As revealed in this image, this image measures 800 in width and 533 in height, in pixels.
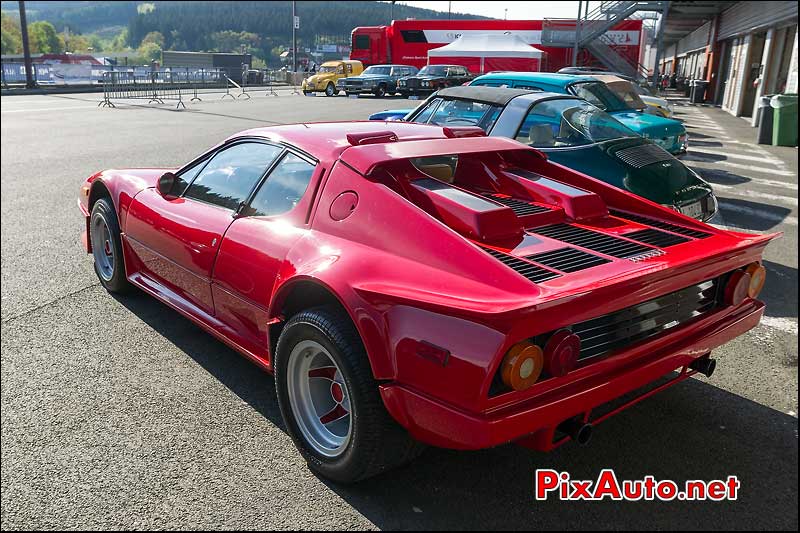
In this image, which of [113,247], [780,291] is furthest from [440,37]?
[113,247]

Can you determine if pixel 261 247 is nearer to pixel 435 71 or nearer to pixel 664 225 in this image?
pixel 664 225

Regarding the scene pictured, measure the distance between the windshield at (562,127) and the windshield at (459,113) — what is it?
38 cm

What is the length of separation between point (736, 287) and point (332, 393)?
6.19 feet

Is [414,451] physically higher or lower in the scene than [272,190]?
lower

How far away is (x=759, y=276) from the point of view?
117 inches

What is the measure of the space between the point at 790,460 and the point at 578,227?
139 cm

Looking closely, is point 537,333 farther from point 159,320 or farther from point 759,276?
point 159,320

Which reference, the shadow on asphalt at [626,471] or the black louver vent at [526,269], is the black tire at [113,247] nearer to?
the shadow on asphalt at [626,471]

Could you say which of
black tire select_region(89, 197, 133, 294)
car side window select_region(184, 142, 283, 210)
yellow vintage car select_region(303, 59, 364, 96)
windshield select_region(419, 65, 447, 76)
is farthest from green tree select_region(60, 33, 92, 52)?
yellow vintage car select_region(303, 59, 364, 96)

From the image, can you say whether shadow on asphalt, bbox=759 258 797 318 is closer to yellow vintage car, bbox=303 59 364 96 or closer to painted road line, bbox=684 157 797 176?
painted road line, bbox=684 157 797 176

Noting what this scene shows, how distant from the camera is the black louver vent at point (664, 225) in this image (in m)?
3.12

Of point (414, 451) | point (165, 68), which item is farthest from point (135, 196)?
point (165, 68)

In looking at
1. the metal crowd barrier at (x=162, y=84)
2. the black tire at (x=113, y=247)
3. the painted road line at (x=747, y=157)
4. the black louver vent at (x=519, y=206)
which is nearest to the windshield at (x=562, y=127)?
the black louver vent at (x=519, y=206)

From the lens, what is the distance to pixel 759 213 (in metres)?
7.93
